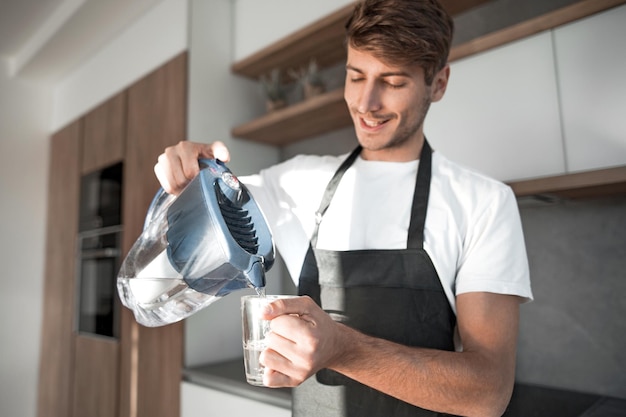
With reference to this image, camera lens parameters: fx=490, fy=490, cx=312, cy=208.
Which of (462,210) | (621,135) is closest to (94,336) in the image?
(462,210)

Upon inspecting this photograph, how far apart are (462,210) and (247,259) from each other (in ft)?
1.62

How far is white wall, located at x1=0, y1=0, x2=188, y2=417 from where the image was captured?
321 centimetres

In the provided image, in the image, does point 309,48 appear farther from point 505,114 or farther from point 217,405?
point 217,405

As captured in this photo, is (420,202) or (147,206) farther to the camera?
(147,206)

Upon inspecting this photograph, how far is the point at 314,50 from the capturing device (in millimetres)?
2199

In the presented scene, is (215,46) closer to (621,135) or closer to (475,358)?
(621,135)

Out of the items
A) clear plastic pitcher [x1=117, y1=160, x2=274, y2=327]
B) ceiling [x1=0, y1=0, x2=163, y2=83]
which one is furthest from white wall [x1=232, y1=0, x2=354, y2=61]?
clear plastic pitcher [x1=117, y1=160, x2=274, y2=327]

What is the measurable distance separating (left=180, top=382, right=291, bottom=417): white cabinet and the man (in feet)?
2.04

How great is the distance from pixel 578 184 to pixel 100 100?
2.72m

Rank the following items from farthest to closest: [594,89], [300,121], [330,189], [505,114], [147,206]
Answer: [147,206] < [300,121] < [505,114] < [594,89] < [330,189]

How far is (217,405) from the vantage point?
1886 millimetres

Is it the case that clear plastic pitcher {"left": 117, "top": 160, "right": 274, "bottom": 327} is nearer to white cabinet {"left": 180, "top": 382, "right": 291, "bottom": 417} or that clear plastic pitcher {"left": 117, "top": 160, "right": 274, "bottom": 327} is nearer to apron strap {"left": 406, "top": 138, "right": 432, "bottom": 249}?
apron strap {"left": 406, "top": 138, "right": 432, "bottom": 249}

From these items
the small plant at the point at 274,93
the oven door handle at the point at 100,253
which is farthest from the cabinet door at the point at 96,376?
the small plant at the point at 274,93

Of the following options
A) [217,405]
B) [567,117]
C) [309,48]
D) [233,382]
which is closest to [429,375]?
[567,117]
